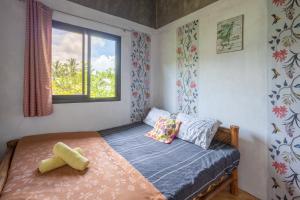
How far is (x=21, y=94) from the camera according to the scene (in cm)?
192

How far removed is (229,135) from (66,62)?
2.34m

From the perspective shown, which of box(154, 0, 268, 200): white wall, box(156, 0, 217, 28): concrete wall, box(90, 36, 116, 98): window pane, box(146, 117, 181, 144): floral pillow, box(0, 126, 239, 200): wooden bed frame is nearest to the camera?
box(0, 126, 239, 200): wooden bed frame

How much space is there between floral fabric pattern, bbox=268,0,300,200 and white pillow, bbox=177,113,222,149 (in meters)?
0.57

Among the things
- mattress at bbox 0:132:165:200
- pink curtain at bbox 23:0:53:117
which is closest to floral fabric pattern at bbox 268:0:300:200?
mattress at bbox 0:132:165:200

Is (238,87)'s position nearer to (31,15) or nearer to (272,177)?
(272,177)

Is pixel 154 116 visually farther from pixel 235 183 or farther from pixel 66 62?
pixel 66 62

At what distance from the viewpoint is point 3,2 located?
5.92ft

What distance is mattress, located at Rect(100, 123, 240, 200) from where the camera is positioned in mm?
1161

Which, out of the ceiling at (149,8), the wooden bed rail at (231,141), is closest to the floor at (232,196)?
the wooden bed rail at (231,141)

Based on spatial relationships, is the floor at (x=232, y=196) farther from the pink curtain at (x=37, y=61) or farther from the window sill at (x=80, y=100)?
the pink curtain at (x=37, y=61)

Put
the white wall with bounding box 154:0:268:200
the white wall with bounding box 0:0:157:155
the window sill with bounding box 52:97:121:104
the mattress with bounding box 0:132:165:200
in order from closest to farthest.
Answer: the mattress with bounding box 0:132:165:200
the white wall with bounding box 154:0:268:200
the white wall with bounding box 0:0:157:155
the window sill with bounding box 52:97:121:104

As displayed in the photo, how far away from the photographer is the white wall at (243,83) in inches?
67.7

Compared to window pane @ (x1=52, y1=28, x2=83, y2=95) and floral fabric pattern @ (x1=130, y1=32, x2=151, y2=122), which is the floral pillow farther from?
window pane @ (x1=52, y1=28, x2=83, y2=95)

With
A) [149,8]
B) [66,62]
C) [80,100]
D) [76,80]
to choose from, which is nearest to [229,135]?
[80,100]
